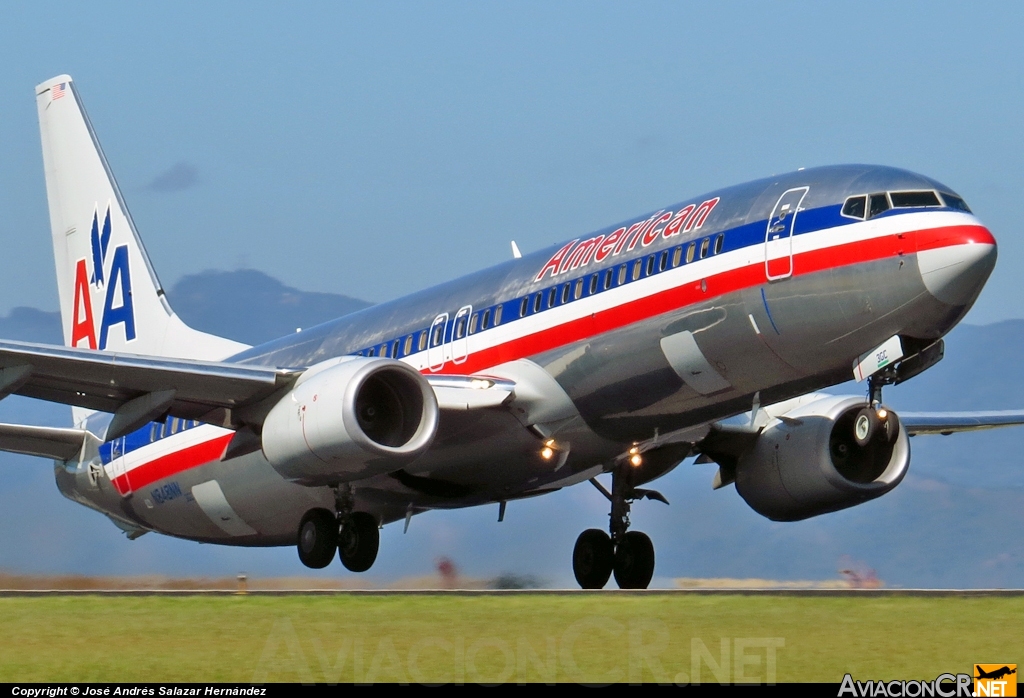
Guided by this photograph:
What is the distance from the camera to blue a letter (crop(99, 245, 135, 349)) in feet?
103

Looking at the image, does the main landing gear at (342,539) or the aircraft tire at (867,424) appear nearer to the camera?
the aircraft tire at (867,424)

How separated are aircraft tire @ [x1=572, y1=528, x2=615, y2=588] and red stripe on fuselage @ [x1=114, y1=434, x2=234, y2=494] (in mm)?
6005

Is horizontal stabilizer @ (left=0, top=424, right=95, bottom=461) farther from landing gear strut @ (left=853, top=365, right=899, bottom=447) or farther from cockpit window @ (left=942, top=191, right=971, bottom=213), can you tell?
cockpit window @ (left=942, top=191, right=971, bottom=213)

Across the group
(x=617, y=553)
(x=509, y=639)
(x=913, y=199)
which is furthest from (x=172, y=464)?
(x=913, y=199)

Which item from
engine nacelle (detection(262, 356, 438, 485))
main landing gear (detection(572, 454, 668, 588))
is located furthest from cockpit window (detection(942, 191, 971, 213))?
main landing gear (detection(572, 454, 668, 588))

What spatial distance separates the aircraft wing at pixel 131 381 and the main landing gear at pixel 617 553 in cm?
617

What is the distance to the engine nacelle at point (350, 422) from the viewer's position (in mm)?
20547

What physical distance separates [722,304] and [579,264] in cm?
287

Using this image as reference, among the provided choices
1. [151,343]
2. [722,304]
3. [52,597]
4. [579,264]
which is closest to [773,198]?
[722,304]

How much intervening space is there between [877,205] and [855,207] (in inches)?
10.6

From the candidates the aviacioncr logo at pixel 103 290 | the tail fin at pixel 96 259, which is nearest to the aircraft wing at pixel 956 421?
the tail fin at pixel 96 259

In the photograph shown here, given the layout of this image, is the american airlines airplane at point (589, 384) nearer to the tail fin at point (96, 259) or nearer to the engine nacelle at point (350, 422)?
the engine nacelle at point (350, 422)

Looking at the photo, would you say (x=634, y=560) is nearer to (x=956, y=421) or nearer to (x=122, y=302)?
(x=956, y=421)

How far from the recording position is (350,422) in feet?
67.1
